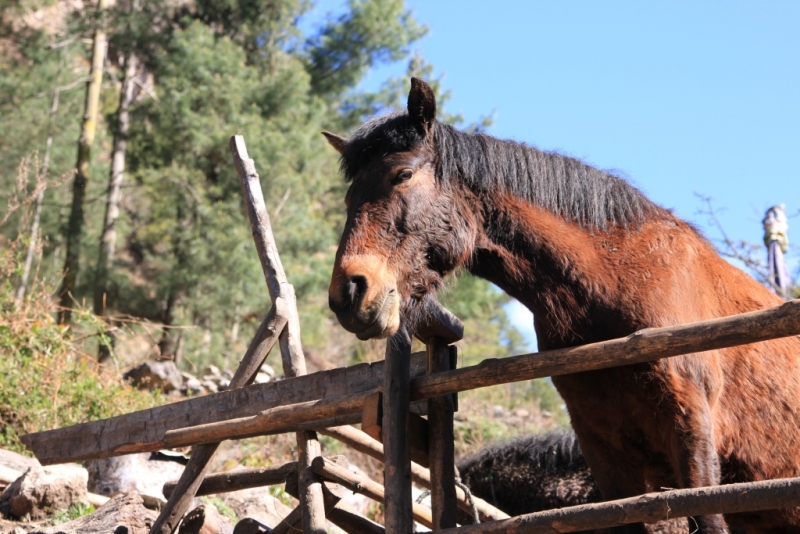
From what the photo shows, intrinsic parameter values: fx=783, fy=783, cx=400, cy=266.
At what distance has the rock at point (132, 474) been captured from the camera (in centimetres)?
619

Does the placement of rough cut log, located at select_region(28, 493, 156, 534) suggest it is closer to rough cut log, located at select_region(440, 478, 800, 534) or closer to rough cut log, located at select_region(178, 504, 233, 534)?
rough cut log, located at select_region(178, 504, 233, 534)

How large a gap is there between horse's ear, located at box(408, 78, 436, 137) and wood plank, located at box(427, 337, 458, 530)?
110cm

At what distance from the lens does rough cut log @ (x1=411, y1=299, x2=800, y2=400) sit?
2.75 m

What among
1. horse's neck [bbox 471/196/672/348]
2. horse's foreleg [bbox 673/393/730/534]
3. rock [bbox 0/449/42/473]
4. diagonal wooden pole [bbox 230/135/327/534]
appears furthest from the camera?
rock [bbox 0/449/42/473]

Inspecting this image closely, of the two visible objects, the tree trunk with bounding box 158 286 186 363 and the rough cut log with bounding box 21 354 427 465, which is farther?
the tree trunk with bounding box 158 286 186 363

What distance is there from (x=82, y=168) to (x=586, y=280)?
15.0m

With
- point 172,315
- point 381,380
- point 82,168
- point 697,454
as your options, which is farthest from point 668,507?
point 82,168

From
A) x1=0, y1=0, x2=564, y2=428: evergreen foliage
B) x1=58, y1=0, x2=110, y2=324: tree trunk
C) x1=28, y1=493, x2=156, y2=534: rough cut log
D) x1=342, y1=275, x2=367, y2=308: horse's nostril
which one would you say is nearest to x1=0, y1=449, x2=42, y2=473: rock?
x1=28, y1=493, x2=156, y2=534: rough cut log

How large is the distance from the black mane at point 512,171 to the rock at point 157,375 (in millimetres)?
8133

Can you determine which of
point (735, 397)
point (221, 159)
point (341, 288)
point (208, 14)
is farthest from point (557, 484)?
point (208, 14)

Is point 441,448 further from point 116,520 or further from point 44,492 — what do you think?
point 44,492

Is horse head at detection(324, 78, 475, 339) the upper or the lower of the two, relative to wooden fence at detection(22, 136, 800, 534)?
upper

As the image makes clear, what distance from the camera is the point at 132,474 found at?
6312 mm

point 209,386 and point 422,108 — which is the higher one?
point 209,386
